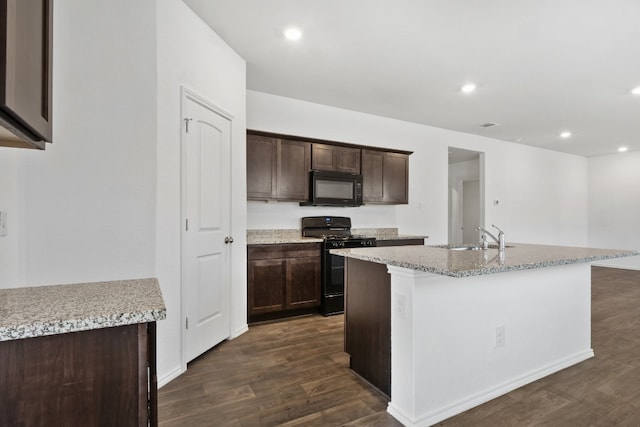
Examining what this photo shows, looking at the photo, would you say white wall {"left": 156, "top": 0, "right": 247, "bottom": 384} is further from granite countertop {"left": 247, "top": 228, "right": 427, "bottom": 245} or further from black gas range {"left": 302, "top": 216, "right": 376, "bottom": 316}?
black gas range {"left": 302, "top": 216, "right": 376, "bottom": 316}

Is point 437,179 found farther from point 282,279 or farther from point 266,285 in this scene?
point 266,285

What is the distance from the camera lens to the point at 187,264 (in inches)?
101

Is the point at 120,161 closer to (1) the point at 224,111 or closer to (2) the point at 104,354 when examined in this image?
(1) the point at 224,111

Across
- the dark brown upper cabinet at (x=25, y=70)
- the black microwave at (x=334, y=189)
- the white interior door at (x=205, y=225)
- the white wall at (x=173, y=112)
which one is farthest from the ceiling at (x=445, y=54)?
the dark brown upper cabinet at (x=25, y=70)

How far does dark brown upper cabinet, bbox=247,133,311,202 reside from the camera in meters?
3.76

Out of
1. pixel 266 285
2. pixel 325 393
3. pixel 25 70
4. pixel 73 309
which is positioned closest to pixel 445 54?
pixel 266 285

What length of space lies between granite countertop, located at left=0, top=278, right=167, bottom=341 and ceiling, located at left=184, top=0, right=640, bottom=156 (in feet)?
7.11

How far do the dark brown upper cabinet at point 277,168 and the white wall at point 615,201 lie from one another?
298 inches

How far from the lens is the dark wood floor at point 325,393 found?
192 cm

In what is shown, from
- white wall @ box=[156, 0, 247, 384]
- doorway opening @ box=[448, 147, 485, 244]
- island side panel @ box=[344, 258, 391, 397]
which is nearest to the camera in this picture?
island side panel @ box=[344, 258, 391, 397]

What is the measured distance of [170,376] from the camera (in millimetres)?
2340

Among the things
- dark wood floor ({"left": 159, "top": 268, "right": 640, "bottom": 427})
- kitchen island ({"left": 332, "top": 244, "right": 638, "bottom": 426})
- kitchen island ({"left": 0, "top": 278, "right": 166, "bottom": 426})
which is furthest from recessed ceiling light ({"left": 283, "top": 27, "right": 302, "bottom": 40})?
dark wood floor ({"left": 159, "top": 268, "right": 640, "bottom": 427})

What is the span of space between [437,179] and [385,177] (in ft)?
4.70

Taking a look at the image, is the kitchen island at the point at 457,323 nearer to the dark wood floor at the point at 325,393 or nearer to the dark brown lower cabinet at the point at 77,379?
the dark wood floor at the point at 325,393
